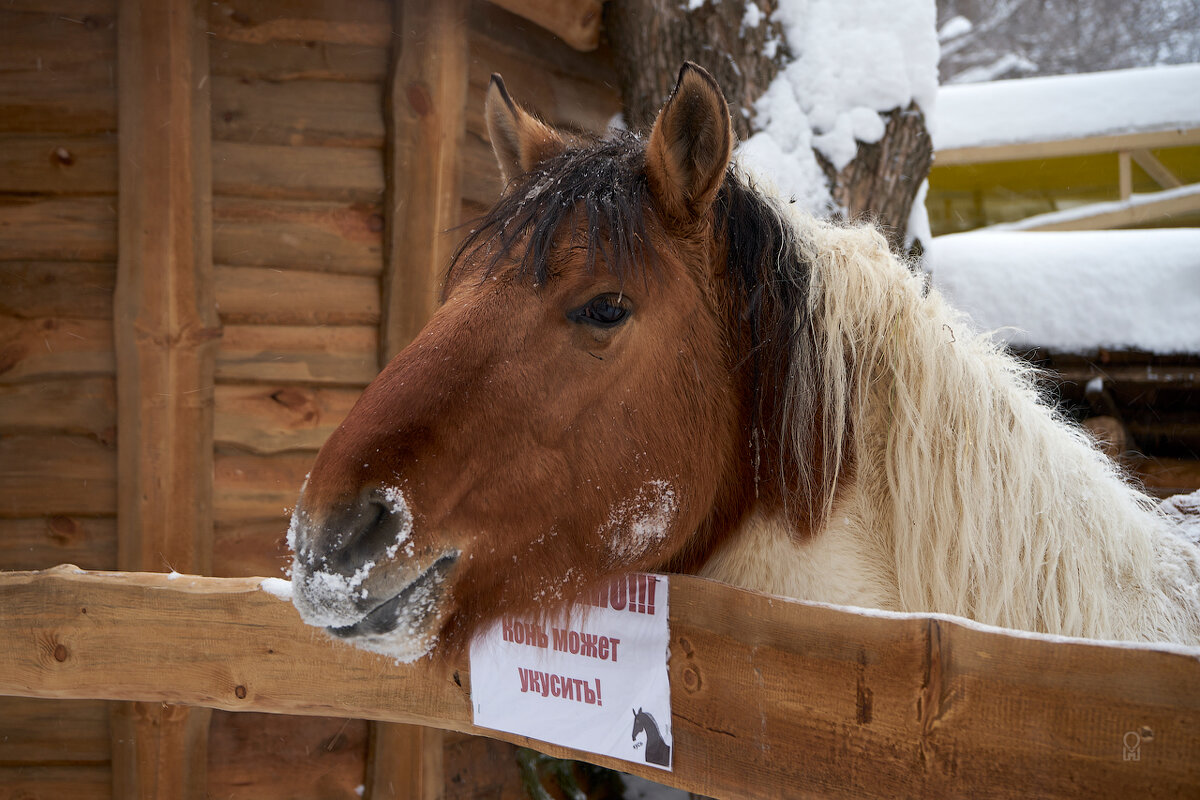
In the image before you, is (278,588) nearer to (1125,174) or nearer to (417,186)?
(417,186)

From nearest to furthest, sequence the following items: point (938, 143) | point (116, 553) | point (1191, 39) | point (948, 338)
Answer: point (948, 338)
point (116, 553)
point (938, 143)
point (1191, 39)

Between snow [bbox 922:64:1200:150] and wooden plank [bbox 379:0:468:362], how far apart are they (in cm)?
520

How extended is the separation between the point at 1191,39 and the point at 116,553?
60.0 feet

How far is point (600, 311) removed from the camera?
155cm

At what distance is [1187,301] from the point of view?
382cm

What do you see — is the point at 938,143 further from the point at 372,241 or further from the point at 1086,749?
the point at 1086,749

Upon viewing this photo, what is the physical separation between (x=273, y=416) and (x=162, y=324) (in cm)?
54

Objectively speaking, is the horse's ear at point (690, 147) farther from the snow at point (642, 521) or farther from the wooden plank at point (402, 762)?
the wooden plank at point (402, 762)

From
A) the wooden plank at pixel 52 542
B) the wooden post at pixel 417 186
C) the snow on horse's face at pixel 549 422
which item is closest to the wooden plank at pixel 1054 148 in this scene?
the wooden post at pixel 417 186

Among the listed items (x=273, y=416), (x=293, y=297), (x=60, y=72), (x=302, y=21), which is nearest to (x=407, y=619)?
(x=273, y=416)

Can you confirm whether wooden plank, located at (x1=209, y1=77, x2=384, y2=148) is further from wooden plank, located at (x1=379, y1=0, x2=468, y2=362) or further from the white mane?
the white mane

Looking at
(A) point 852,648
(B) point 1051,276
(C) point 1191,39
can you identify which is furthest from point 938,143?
(C) point 1191,39

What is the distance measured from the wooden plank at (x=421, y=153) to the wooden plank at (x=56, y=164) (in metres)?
1.11

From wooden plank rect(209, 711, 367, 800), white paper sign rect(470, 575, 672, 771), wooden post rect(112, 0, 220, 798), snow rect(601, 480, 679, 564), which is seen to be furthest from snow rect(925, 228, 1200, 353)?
wooden plank rect(209, 711, 367, 800)
